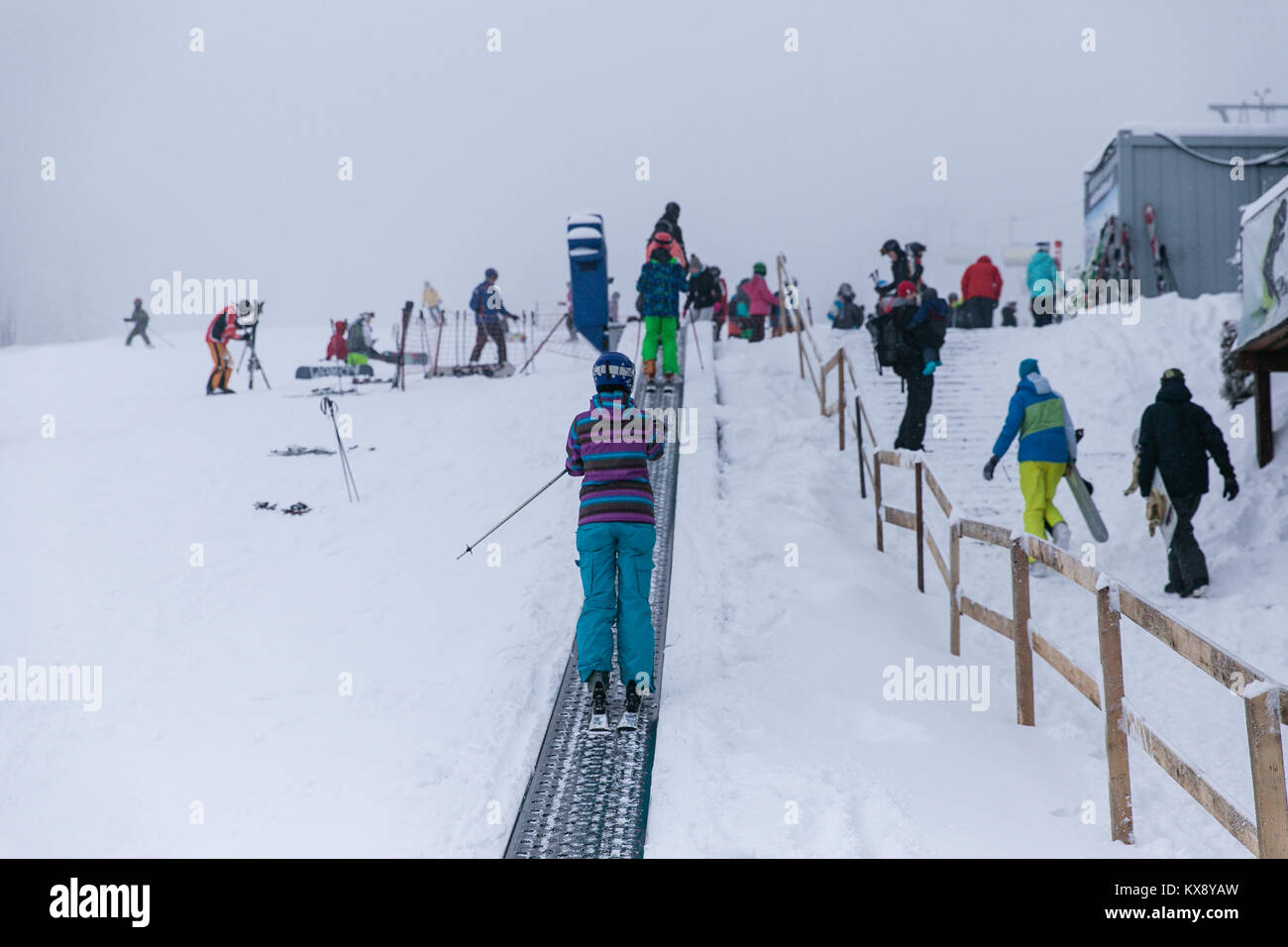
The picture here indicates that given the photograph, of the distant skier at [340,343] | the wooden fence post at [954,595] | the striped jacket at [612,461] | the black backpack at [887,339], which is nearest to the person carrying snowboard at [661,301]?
the black backpack at [887,339]

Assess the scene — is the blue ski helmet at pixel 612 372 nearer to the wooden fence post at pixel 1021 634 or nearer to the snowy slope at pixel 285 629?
the snowy slope at pixel 285 629

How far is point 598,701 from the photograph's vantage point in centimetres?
570

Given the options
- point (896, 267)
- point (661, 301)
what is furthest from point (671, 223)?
point (896, 267)

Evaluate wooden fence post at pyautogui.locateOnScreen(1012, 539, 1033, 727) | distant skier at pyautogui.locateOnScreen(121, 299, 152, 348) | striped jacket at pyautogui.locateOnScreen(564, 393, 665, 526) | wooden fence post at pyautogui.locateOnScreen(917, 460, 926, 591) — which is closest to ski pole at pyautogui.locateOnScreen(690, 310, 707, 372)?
wooden fence post at pyautogui.locateOnScreen(917, 460, 926, 591)

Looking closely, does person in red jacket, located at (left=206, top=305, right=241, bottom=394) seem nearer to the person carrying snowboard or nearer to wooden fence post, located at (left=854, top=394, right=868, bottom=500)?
the person carrying snowboard

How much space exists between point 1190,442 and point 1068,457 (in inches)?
33.7

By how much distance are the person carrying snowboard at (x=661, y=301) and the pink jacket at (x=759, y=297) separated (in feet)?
20.5

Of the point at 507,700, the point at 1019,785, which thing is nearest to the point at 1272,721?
the point at 1019,785

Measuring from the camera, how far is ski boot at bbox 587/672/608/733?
222 inches

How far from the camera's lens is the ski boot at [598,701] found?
5.64 m

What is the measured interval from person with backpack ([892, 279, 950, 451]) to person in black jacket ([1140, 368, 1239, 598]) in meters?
3.07
